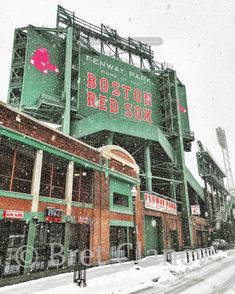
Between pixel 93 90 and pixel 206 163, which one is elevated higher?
pixel 93 90

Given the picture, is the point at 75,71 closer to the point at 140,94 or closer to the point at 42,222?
the point at 140,94

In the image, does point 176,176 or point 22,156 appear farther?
point 176,176

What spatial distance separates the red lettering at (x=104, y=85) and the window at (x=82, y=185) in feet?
67.8

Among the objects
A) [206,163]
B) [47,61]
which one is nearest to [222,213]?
[206,163]

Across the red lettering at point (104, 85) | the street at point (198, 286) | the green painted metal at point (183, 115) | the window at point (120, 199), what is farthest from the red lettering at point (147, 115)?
the street at point (198, 286)

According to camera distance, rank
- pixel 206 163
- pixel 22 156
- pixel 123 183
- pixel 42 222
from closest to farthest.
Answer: pixel 42 222
pixel 22 156
pixel 123 183
pixel 206 163

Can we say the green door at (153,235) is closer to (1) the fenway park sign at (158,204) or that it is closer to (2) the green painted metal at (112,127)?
(1) the fenway park sign at (158,204)

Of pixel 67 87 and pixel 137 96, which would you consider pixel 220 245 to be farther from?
pixel 67 87

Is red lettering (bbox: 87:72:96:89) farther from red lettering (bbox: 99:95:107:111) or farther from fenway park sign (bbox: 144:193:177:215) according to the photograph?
fenway park sign (bbox: 144:193:177:215)

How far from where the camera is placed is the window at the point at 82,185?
1959cm

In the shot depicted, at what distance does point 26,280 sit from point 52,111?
83.7 ft

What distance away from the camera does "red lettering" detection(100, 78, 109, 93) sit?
38566 mm

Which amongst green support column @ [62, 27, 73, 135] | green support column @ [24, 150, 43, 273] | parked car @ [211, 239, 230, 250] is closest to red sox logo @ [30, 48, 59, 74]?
green support column @ [62, 27, 73, 135]

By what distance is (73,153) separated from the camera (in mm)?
18703
